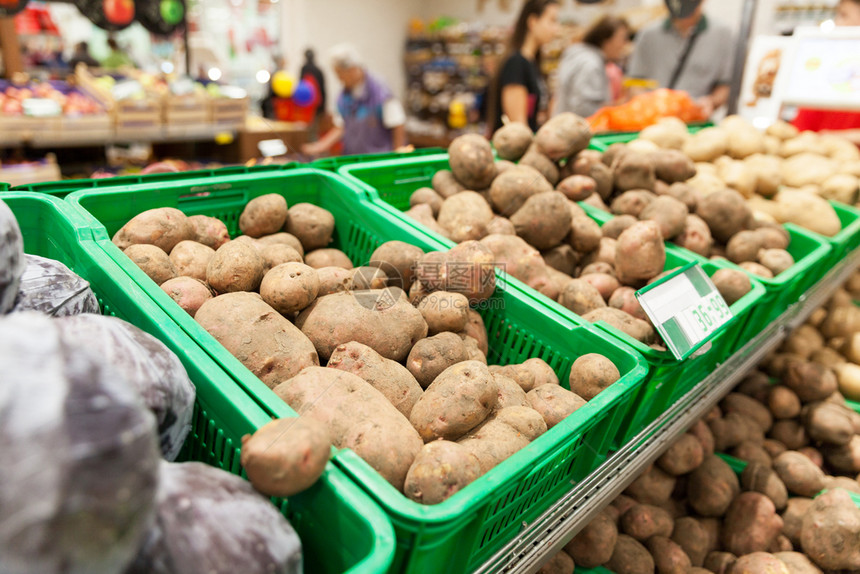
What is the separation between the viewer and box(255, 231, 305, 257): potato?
1.56m

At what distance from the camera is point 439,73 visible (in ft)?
30.9

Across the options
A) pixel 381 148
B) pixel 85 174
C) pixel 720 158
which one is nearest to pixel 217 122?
pixel 85 174

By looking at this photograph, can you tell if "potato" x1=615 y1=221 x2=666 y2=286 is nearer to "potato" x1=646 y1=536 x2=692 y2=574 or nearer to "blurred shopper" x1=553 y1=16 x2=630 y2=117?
"potato" x1=646 y1=536 x2=692 y2=574

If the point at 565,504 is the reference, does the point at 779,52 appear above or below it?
above

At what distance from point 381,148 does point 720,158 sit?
2.80m

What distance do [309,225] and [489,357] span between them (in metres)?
0.67

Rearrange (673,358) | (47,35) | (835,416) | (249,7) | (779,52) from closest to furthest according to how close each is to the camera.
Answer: (673,358) < (835,416) < (779,52) < (47,35) < (249,7)

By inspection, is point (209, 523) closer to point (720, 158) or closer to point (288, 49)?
point (720, 158)

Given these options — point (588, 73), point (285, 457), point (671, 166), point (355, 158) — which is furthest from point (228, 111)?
point (285, 457)

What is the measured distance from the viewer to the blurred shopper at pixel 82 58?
5797 mm

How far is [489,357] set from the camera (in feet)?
5.20

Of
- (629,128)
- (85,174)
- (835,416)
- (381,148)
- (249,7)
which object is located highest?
(249,7)

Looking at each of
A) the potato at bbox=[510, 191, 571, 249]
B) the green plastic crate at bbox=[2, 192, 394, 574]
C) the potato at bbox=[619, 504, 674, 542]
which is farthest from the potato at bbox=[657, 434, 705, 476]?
the green plastic crate at bbox=[2, 192, 394, 574]

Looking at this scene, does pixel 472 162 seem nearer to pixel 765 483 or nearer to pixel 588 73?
pixel 765 483
